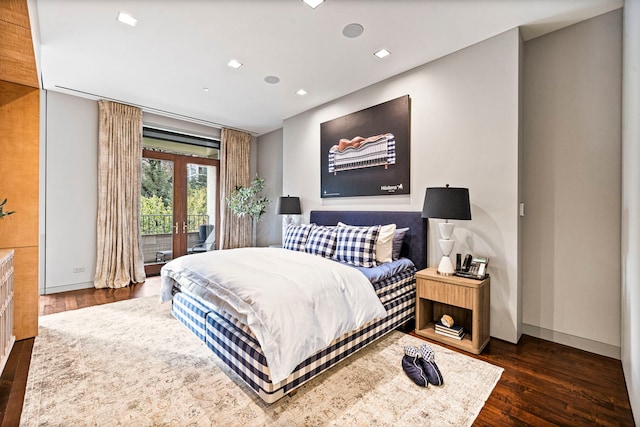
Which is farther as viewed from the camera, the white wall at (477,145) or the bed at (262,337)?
the white wall at (477,145)

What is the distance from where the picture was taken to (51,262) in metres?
4.13

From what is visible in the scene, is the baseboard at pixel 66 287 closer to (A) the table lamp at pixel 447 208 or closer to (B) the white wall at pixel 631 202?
(A) the table lamp at pixel 447 208

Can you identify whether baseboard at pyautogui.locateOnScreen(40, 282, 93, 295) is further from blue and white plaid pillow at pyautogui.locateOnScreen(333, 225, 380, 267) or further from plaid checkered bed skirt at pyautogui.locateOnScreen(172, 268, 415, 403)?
blue and white plaid pillow at pyautogui.locateOnScreen(333, 225, 380, 267)

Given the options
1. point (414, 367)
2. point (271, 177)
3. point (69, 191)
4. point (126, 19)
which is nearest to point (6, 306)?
point (69, 191)

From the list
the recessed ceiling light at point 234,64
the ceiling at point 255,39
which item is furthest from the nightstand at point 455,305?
the recessed ceiling light at point 234,64

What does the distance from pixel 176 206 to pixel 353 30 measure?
14.5ft

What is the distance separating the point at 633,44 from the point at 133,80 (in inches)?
192

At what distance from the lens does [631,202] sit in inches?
74.1

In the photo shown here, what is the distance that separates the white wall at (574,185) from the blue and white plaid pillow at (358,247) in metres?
1.49

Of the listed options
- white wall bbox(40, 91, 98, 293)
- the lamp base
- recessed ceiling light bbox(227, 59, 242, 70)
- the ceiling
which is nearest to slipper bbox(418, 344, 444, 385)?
the lamp base

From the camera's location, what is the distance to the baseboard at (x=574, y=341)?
2.38 m

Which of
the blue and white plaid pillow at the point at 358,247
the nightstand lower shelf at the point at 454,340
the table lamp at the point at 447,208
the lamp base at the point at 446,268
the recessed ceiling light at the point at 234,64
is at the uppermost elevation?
the recessed ceiling light at the point at 234,64

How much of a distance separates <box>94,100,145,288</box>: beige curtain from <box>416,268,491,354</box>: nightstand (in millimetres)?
4476

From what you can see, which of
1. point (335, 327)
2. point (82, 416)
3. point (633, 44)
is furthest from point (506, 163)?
point (82, 416)
